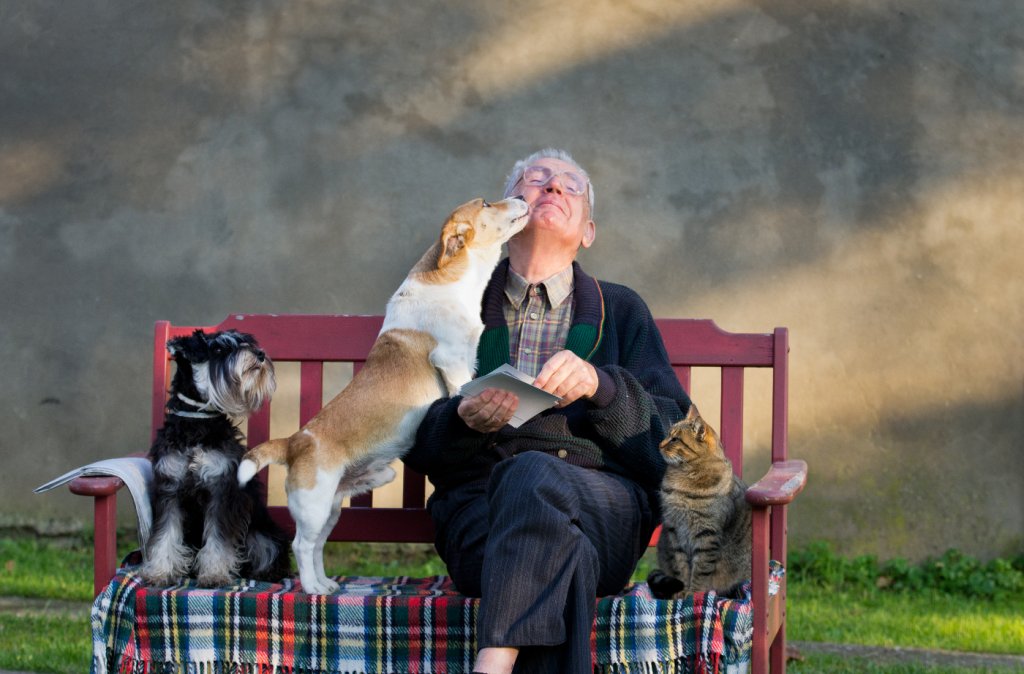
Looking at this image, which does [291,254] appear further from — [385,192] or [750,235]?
[750,235]

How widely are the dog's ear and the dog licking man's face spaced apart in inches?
25.3

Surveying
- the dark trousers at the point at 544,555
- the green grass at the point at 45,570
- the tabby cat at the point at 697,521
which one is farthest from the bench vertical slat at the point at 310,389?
the green grass at the point at 45,570

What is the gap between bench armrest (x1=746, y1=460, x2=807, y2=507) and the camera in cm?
311

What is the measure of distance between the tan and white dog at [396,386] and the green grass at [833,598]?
5.45 feet

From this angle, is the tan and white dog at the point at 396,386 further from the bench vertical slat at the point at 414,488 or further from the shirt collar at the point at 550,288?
the bench vertical slat at the point at 414,488

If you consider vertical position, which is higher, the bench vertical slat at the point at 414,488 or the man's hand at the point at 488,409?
the man's hand at the point at 488,409

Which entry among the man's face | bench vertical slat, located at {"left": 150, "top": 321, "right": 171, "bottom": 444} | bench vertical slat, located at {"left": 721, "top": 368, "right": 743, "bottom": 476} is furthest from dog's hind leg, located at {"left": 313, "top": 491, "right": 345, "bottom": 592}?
bench vertical slat, located at {"left": 721, "top": 368, "right": 743, "bottom": 476}

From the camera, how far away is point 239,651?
3328 mm

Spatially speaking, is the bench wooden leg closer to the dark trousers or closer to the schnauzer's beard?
the schnauzer's beard

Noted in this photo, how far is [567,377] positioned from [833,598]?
10.2ft

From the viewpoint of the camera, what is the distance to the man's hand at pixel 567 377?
3195 mm

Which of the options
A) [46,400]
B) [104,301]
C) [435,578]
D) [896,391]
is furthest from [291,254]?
[896,391]

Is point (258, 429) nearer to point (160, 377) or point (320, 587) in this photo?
point (160, 377)

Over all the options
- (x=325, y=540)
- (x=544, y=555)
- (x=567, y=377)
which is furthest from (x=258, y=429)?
(x=544, y=555)
